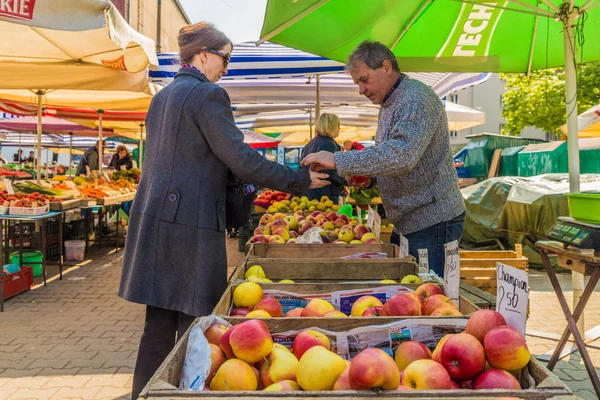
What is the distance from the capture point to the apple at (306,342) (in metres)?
1.62

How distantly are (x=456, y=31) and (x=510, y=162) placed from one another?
1447 centimetres

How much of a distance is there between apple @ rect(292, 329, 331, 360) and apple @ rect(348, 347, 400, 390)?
0.29 m

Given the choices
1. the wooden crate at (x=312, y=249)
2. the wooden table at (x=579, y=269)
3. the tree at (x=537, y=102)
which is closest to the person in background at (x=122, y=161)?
the wooden crate at (x=312, y=249)

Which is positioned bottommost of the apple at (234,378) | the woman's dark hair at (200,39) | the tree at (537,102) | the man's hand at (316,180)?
the apple at (234,378)

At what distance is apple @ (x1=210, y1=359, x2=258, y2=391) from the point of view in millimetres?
1469

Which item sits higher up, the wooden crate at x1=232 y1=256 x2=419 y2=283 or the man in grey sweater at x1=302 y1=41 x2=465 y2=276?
the man in grey sweater at x1=302 y1=41 x2=465 y2=276

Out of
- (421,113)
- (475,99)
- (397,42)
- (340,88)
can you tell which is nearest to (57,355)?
(421,113)

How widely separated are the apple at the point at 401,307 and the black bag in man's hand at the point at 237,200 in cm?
96

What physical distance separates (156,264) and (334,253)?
127 centimetres

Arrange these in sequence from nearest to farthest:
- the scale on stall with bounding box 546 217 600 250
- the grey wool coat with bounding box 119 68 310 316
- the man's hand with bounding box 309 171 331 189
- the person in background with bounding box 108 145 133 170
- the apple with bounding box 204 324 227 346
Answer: the apple with bounding box 204 324 227 346 < the grey wool coat with bounding box 119 68 310 316 < the man's hand with bounding box 309 171 331 189 < the scale on stall with bounding box 546 217 600 250 < the person in background with bounding box 108 145 133 170

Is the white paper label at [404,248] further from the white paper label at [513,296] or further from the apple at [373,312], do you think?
the white paper label at [513,296]

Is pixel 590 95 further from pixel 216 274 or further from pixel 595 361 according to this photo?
pixel 216 274

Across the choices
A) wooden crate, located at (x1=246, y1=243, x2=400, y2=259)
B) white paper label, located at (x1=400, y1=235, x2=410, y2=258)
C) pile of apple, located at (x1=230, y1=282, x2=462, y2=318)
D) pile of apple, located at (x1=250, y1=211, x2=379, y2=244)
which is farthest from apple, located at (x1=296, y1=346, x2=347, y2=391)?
pile of apple, located at (x1=250, y1=211, x2=379, y2=244)

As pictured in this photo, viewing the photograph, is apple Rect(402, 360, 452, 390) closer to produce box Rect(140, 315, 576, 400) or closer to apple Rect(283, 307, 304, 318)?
produce box Rect(140, 315, 576, 400)
